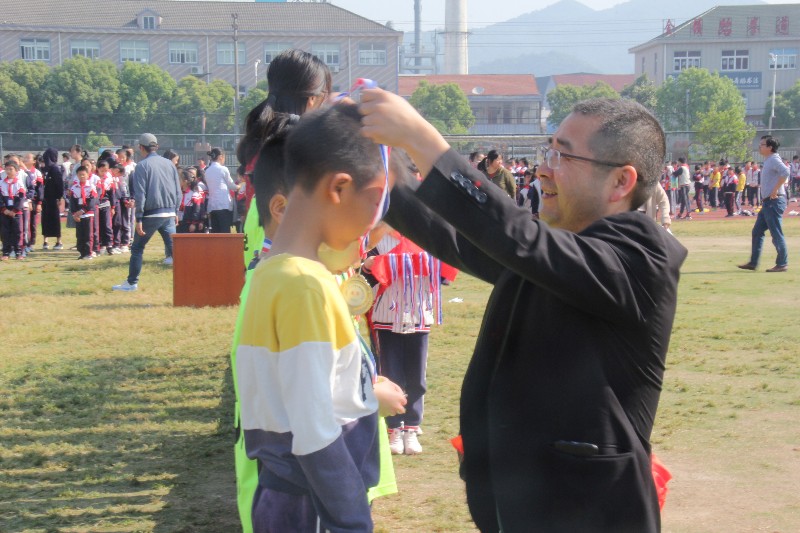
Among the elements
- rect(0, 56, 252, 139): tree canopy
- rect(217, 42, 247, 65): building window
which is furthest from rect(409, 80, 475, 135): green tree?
rect(0, 56, 252, 139): tree canopy

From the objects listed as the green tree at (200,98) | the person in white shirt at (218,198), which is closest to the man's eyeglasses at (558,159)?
the person in white shirt at (218,198)

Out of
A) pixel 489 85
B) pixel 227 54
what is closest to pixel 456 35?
pixel 489 85

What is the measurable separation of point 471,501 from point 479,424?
0.21m

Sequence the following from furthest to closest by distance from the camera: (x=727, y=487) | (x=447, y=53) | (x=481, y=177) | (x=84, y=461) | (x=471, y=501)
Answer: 1. (x=447, y=53)
2. (x=84, y=461)
3. (x=727, y=487)
4. (x=471, y=501)
5. (x=481, y=177)

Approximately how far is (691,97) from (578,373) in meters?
82.9

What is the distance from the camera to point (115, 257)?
1720 centimetres

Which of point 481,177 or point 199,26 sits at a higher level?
point 199,26

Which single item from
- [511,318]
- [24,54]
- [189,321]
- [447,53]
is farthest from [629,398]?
[447,53]

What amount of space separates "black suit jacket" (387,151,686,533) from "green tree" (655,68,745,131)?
264 ft

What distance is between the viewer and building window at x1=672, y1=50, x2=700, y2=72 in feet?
315

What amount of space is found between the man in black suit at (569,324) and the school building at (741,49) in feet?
324

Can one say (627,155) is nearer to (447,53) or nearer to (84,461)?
(84,461)

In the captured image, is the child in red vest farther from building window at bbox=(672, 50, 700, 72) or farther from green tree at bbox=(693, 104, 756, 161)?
building window at bbox=(672, 50, 700, 72)

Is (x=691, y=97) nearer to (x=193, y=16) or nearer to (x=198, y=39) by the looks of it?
(x=198, y=39)
